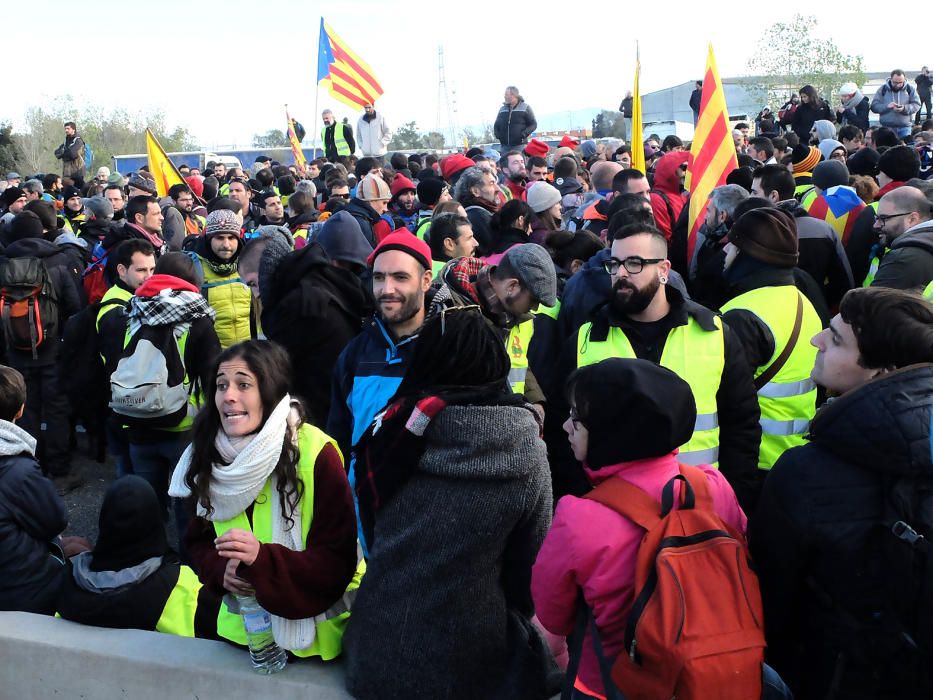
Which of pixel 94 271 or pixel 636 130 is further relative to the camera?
pixel 636 130

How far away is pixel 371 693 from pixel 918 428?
1757mm

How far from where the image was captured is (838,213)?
6.60 m

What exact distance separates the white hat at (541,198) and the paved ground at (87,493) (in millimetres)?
3703

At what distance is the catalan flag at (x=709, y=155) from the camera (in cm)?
672

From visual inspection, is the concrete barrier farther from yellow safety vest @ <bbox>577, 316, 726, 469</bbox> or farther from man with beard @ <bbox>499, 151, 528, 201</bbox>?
man with beard @ <bbox>499, 151, 528, 201</bbox>

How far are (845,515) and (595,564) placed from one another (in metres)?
0.66

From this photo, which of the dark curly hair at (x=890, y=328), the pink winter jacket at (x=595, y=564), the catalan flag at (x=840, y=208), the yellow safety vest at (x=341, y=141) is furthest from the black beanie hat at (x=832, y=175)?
the yellow safety vest at (x=341, y=141)

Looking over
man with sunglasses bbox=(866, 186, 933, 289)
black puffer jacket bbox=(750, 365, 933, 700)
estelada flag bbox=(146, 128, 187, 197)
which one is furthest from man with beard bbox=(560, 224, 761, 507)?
estelada flag bbox=(146, 128, 187, 197)

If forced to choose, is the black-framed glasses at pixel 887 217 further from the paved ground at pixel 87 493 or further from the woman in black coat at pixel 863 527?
the paved ground at pixel 87 493

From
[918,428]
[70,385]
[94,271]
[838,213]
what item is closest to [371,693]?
[918,428]

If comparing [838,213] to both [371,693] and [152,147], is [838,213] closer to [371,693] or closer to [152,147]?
[371,693]

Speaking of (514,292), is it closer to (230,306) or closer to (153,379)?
(153,379)

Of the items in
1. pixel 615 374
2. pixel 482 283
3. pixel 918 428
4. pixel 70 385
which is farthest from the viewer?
pixel 70 385

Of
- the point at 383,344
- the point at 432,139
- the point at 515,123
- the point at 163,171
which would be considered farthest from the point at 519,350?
the point at 432,139
